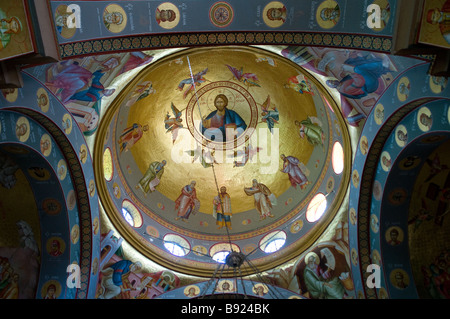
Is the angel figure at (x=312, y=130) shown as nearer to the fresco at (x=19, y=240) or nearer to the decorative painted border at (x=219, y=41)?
the decorative painted border at (x=219, y=41)

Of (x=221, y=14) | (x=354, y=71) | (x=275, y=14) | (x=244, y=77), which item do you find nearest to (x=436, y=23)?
(x=275, y=14)

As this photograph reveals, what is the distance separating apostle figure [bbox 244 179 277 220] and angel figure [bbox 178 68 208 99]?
4.02 metres

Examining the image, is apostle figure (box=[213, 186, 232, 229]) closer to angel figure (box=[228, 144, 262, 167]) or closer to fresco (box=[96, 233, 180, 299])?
angel figure (box=[228, 144, 262, 167])

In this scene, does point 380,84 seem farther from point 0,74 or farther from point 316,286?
point 0,74

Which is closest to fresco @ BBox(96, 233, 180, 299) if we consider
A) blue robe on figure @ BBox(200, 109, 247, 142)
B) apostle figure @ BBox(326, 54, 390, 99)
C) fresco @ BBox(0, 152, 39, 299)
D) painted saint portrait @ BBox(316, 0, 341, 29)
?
fresco @ BBox(0, 152, 39, 299)

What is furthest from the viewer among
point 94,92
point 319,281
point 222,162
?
point 222,162

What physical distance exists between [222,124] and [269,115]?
183 cm

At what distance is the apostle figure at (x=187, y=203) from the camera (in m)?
17.5

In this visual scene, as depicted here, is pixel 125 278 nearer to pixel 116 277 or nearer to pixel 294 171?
pixel 116 277

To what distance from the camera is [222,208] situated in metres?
17.7

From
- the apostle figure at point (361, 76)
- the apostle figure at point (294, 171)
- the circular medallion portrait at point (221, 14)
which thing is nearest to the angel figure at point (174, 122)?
the apostle figure at point (294, 171)

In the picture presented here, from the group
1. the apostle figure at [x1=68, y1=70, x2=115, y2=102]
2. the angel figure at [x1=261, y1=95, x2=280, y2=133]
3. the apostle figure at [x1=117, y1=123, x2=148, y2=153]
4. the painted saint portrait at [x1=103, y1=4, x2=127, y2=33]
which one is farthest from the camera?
the angel figure at [x1=261, y1=95, x2=280, y2=133]

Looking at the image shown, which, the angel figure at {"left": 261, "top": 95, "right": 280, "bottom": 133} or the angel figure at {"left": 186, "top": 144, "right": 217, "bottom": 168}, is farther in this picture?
the angel figure at {"left": 186, "top": 144, "right": 217, "bottom": 168}

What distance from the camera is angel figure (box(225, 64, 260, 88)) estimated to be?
52.1 feet
